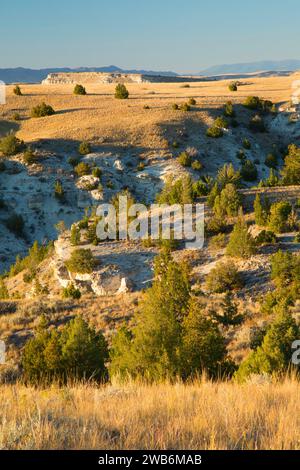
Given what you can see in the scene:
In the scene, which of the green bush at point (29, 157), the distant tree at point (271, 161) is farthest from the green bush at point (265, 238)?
the green bush at point (29, 157)

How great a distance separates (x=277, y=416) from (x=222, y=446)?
113 cm

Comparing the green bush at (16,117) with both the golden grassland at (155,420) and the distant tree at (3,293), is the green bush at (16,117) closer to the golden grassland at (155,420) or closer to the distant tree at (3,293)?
the distant tree at (3,293)

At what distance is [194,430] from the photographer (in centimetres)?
470

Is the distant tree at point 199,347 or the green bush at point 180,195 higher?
the green bush at point 180,195

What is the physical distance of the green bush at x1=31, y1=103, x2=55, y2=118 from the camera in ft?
173

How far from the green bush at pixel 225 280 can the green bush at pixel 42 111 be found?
39326 millimetres

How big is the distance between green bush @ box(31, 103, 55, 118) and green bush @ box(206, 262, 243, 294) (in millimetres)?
39326

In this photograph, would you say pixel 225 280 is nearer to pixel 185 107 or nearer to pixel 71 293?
pixel 71 293

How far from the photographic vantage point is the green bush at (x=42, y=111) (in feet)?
173

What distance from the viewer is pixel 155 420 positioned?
Result: 16.5ft

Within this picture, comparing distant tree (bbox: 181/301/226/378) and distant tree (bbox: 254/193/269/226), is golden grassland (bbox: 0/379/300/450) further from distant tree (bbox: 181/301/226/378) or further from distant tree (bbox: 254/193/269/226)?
distant tree (bbox: 254/193/269/226)

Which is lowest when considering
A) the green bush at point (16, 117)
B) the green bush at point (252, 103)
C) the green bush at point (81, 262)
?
the green bush at point (81, 262)

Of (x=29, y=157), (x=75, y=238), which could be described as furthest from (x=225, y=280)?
(x=29, y=157)

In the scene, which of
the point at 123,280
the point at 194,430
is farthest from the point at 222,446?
the point at 123,280
